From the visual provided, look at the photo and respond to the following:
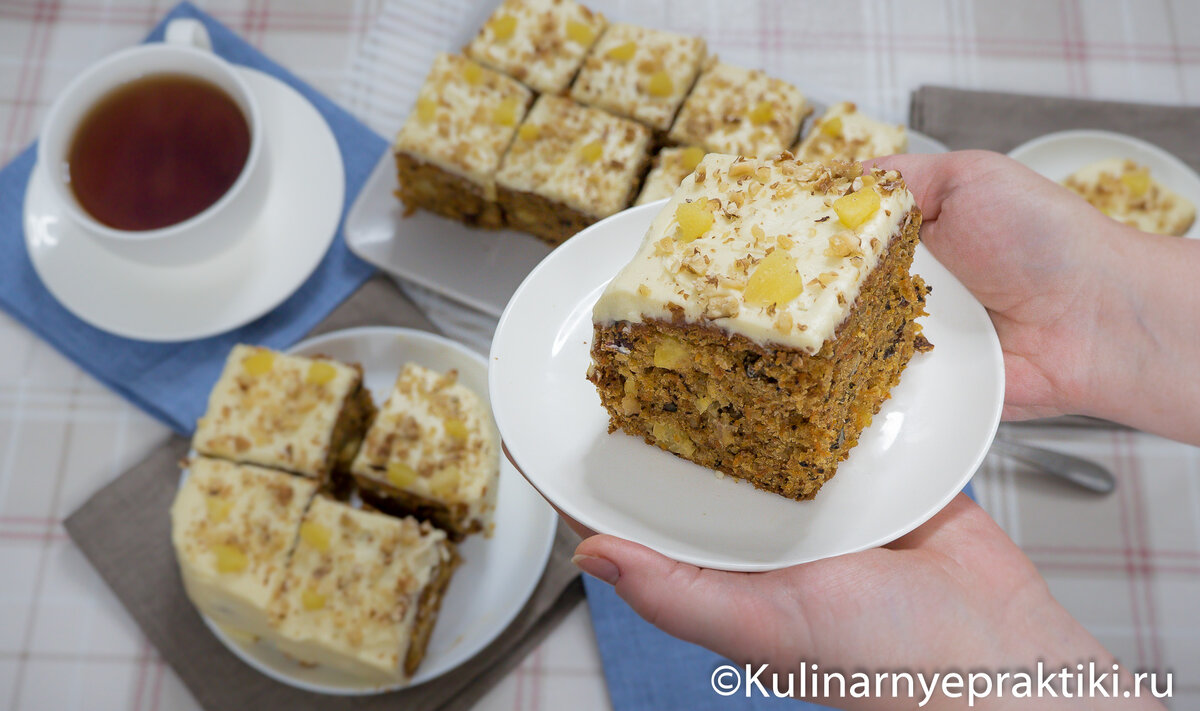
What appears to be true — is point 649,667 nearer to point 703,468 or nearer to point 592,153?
point 703,468

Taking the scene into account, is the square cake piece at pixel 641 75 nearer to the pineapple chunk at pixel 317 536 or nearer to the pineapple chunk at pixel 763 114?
the pineapple chunk at pixel 763 114

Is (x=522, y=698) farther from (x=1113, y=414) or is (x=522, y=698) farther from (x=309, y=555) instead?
(x=1113, y=414)

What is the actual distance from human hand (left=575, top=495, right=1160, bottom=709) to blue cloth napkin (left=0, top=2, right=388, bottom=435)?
6.66 ft

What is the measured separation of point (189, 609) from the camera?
3.30 metres

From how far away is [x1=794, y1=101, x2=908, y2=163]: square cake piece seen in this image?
334 centimetres

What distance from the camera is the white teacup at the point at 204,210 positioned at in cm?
309

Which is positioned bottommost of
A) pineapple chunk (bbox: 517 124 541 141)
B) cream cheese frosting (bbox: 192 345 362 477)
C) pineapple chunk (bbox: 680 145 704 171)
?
cream cheese frosting (bbox: 192 345 362 477)

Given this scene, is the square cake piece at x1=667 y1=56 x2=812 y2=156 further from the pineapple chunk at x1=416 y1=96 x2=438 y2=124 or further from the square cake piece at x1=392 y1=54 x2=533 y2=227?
the pineapple chunk at x1=416 y1=96 x2=438 y2=124

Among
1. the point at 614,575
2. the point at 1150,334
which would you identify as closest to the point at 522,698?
the point at 614,575

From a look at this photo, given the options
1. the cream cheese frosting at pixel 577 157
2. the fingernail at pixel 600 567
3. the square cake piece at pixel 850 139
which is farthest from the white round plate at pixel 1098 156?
the fingernail at pixel 600 567

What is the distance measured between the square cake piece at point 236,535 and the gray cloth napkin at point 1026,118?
3072 mm

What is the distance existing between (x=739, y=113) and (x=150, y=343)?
103 inches

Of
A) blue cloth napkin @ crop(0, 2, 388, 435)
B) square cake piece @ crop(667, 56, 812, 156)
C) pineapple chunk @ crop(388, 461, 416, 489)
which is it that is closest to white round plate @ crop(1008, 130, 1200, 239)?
square cake piece @ crop(667, 56, 812, 156)

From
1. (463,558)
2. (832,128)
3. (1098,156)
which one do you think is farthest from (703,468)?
(1098,156)
